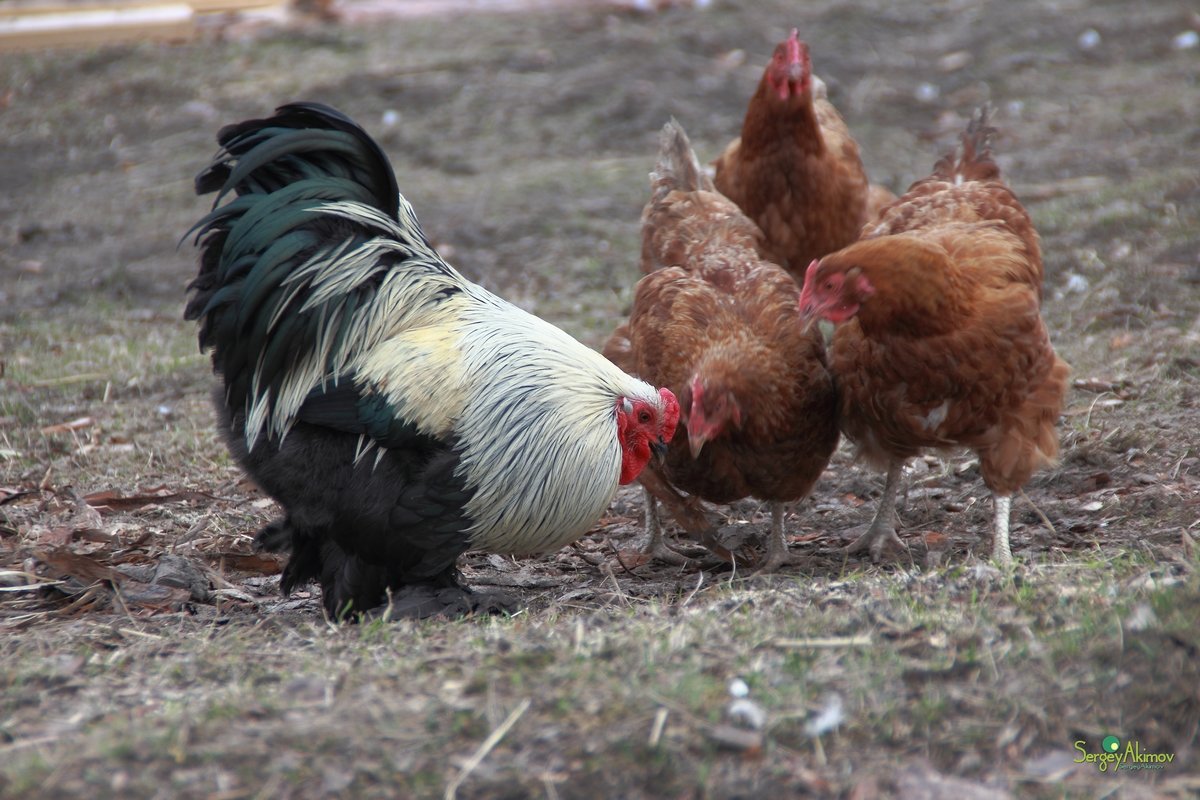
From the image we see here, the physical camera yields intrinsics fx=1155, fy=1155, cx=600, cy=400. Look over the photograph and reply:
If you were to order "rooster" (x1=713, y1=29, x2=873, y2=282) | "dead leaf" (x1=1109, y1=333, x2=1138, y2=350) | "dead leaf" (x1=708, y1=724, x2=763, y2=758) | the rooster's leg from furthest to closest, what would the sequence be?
"dead leaf" (x1=1109, y1=333, x2=1138, y2=350) → "rooster" (x1=713, y1=29, x2=873, y2=282) → the rooster's leg → "dead leaf" (x1=708, y1=724, x2=763, y2=758)

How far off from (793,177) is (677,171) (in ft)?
2.76

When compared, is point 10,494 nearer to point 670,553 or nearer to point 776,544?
point 670,553

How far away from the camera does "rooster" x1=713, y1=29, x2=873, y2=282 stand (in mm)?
6656

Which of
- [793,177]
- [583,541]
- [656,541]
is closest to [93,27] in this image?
[793,177]

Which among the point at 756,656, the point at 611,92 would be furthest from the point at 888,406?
the point at 611,92

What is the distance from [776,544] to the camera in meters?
5.30

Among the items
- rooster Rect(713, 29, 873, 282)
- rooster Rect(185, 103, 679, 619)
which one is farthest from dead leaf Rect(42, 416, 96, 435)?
rooster Rect(713, 29, 873, 282)

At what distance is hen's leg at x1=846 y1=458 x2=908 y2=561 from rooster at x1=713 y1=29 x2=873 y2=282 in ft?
5.91

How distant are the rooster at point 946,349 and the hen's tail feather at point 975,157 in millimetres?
657

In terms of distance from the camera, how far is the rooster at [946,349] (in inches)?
175

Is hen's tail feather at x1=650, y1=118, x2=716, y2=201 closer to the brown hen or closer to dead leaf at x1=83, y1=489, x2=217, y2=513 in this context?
the brown hen

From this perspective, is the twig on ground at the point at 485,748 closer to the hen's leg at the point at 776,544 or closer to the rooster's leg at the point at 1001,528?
the hen's leg at the point at 776,544

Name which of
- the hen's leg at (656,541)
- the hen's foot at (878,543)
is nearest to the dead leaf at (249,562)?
the hen's leg at (656,541)

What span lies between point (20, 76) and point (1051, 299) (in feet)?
38.7
